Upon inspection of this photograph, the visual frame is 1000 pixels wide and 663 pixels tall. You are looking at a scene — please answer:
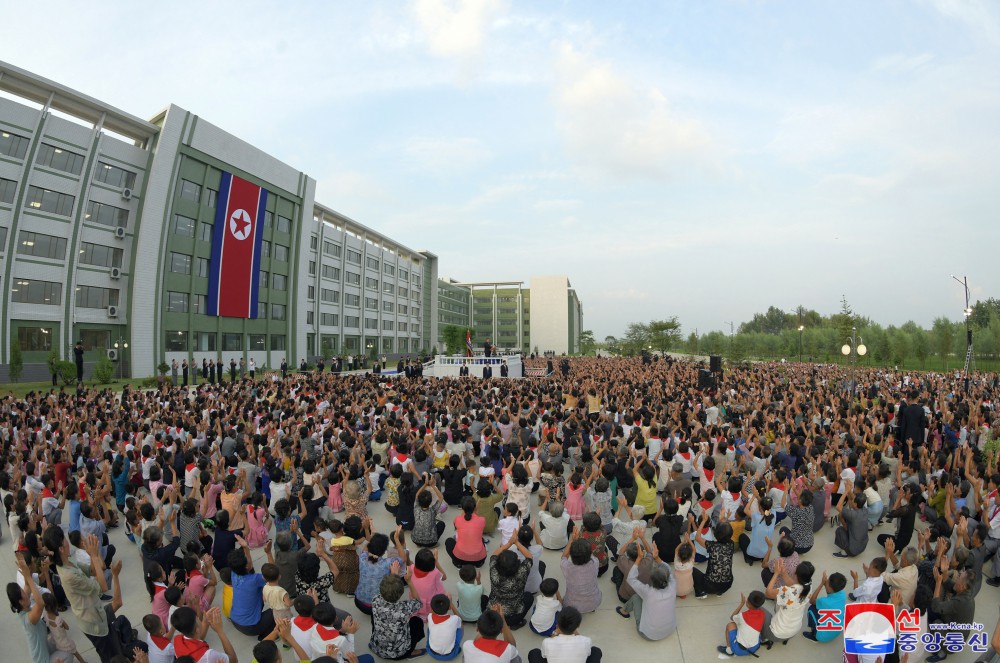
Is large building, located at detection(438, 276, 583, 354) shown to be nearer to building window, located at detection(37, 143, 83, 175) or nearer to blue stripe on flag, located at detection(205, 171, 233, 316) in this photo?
blue stripe on flag, located at detection(205, 171, 233, 316)

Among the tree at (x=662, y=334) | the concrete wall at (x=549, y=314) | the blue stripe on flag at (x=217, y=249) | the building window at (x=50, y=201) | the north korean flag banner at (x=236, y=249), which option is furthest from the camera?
the concrete wall at (x=549, y=314)

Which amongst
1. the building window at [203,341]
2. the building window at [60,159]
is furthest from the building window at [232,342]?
the building window at [60,159]

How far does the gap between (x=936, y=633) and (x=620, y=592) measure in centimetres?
282

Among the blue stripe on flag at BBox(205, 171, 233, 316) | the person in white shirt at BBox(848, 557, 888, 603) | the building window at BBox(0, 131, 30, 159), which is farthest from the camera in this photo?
the blue stripe on flag at BBox(205, 171, 233, 316)

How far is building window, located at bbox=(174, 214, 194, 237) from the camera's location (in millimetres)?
35219

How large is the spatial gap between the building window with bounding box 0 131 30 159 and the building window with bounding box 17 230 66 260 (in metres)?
4.14

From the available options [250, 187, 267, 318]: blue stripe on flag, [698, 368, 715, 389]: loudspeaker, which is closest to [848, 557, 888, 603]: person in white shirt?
[698, 368, 715, 389]: loudspeaker

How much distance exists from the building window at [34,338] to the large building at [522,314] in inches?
3004

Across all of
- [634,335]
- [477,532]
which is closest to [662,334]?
[634,335]

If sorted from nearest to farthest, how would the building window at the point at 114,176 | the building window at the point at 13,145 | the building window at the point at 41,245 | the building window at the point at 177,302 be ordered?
the building window at the point at 13,145
the building window at the point at 41,245
the building window at the point at 114,176
the building window at the point at 177,302

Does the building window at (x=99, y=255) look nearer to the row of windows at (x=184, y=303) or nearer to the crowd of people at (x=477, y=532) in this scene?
the row of windows at (x=184, y=303)

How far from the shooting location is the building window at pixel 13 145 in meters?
26.8

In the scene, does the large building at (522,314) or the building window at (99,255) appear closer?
the building window at (99,255)

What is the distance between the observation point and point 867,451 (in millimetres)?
8852
